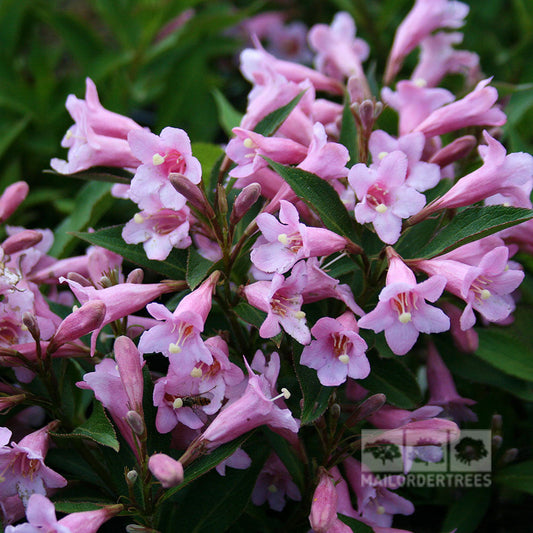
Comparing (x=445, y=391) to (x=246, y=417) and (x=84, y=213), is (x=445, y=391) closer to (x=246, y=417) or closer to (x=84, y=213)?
(x=246, y=417)

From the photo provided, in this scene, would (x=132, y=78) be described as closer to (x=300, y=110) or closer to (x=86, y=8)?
(x=300, y=110)

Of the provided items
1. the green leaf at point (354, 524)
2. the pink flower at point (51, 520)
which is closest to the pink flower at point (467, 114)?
the green leaf at point (354, 524)

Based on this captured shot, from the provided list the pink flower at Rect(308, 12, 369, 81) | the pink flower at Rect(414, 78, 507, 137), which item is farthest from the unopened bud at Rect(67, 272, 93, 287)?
the pink flower at Rect(308, 12, 369, 81)

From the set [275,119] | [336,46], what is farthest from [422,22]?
[275,119]

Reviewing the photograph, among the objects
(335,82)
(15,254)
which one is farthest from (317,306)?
(335,82)

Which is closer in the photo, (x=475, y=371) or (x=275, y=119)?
(x=275, y=119)

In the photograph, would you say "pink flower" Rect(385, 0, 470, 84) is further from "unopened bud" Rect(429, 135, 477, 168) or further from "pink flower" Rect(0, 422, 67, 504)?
"pink flower" Rect(0, 422, 67, 504)

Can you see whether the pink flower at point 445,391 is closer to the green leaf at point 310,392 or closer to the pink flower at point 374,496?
the pink flower at point 374,496
